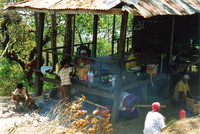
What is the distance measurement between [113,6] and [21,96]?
16.1 ft

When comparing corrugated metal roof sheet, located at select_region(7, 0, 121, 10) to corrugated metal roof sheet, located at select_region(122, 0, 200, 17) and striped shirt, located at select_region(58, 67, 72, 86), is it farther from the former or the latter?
striped shirt, located at select_region(58, 67, 72, 86)

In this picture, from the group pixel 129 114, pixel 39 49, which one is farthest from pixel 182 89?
pixel 39 49

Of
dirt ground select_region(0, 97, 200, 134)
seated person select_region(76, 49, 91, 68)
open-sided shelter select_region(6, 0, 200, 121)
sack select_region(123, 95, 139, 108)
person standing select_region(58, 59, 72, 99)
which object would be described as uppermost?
open-sided shelter select_region(6, 0, 200, 121)

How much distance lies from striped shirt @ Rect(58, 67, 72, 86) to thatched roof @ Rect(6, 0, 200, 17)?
6.44 feet

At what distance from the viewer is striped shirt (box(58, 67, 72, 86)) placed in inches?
372

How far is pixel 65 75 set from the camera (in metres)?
9.55

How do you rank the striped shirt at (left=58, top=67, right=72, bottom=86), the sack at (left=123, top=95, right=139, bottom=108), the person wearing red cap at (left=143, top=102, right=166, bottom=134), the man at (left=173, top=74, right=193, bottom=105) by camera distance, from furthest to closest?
the man at (left=173, top=74, right=193, bottom=105), the striped shirt at (left=58, top=67, right=72, bottom=86), the sack at (left=123, top=95, right=139, bottom=108), the person wearing red cap at (left=143, top=102, right=166, bottom=134)

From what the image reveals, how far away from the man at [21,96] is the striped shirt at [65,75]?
4.50 ft

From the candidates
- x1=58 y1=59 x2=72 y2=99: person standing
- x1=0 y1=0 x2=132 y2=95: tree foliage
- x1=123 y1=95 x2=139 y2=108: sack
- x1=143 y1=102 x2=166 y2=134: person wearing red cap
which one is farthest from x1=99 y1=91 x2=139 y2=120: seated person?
x1=0 y1=0 x2=132 y2=95: tree foliage

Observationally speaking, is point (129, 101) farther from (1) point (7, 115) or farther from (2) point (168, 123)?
(1) point (7, 115)

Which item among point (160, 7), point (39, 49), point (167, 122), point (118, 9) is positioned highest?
point (160, 7)

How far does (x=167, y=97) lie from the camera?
11266mm

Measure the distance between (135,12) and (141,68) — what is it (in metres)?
3.23

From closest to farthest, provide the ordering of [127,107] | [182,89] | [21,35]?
[127,107] → [182,89] → [21,35]
